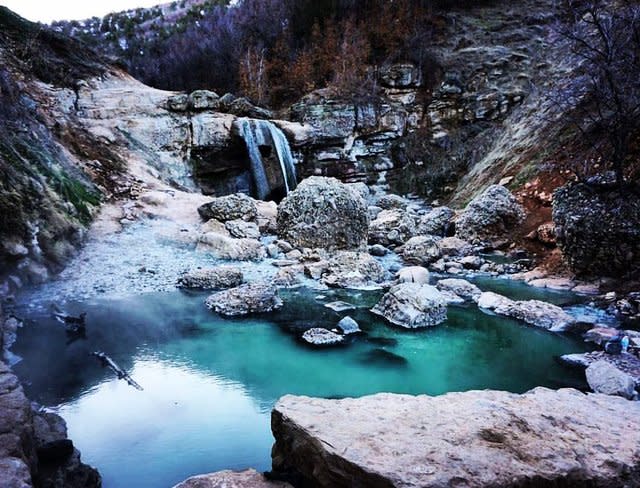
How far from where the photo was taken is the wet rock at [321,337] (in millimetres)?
5500

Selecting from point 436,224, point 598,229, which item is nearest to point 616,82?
point 598,229

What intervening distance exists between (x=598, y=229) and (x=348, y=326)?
15.9ft

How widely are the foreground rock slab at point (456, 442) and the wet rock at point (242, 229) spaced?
8128 millimetres

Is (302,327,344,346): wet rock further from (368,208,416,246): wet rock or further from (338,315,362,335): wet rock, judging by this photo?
(368,208,416,246): wet rock

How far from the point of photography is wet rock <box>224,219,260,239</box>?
35.4 feet

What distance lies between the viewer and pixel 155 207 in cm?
1173

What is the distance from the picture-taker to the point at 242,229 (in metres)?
10.9

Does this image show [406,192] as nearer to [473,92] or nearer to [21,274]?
[473,92]

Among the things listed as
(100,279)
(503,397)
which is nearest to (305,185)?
(100,279)

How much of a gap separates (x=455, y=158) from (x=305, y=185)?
35.1 ft

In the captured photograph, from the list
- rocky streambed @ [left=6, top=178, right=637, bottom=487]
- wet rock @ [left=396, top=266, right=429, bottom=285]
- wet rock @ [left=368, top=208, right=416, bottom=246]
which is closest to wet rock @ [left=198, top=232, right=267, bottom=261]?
rocky streambed @ [left=6, top=178, right=637, bottom=487]

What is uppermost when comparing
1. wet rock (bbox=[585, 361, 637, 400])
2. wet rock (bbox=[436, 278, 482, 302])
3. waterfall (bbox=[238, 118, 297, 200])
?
waterfall (bbox=[238, 118, 297, 200])

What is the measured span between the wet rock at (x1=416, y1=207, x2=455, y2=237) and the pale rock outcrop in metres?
5.45

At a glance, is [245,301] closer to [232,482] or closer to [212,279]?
[212,279]
